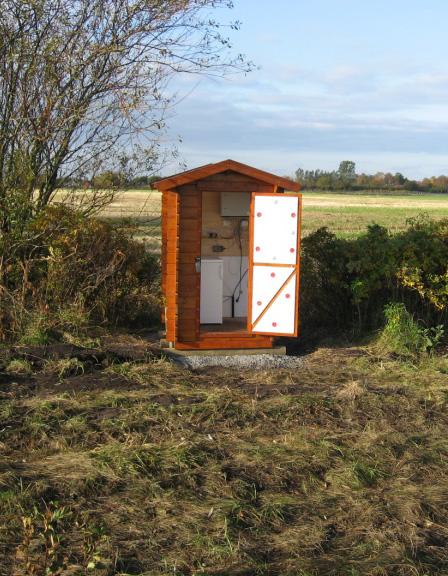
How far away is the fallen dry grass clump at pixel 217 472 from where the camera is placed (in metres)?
4.43

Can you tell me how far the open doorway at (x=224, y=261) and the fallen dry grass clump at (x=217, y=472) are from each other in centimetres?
194

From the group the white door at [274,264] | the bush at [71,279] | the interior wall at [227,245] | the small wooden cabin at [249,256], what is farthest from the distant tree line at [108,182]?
the white door at [274,264]

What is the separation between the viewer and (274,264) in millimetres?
9547

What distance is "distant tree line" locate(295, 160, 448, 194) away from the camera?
82.7 metres

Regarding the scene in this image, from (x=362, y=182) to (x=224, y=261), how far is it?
78.4 m

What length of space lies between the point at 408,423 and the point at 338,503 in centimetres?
206

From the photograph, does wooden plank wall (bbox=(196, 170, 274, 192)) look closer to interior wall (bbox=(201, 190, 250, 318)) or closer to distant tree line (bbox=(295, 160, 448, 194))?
interior wall (bbox=(201, 190, 250, 318))

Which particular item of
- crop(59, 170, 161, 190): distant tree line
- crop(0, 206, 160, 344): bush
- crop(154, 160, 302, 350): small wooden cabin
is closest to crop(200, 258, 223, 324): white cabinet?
crop(154, 160, 302, 350): small wooden cabin

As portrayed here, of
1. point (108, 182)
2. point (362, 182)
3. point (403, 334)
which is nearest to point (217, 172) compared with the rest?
point (108, 182)

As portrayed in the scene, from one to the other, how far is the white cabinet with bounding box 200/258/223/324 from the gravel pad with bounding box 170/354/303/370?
99 centimetres

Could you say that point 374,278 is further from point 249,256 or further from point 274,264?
point 249,256

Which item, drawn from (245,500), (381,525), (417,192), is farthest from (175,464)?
(417,192)

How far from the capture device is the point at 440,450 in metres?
6.45

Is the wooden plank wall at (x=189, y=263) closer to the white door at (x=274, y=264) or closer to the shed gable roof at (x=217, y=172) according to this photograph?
the shed gable roof at (x=217, y=172)
